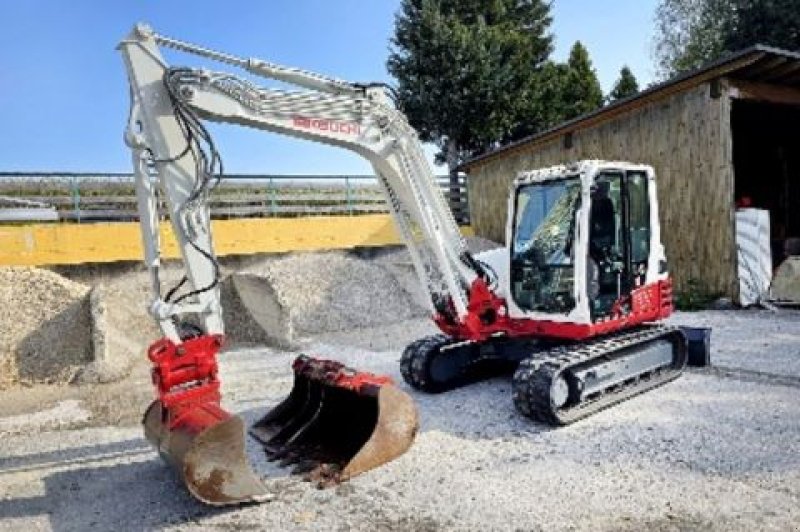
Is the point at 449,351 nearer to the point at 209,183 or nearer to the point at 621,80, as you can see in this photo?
the point at 209,183

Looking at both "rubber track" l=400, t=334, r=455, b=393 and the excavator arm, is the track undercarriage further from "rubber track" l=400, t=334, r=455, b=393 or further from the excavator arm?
the excavator arm

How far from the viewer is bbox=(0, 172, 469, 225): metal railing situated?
13758 mm

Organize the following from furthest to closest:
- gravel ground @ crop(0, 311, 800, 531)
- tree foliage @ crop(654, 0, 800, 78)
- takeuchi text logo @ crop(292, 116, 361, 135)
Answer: tree foliage @ crop(654, 0, 800, 78), takeuchi text logo @ crop(292, 116, 361, 135), gravel ground @ crop(0, 311, 800, 531)

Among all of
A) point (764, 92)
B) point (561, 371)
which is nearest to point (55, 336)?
point (561, 371)

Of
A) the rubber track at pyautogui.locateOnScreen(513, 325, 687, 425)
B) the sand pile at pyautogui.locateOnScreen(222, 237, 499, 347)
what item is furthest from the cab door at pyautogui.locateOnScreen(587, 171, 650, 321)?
the sand pile at pyautogui.locateOnScreen(222, 237, 499, 347)

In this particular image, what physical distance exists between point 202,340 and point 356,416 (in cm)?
154

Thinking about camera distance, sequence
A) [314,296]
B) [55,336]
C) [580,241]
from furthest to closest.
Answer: [314,296]
[55,336]
[580,241]

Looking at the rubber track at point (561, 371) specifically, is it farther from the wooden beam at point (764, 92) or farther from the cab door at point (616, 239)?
the wooden beam at point (764, 92)

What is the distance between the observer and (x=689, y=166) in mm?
12711

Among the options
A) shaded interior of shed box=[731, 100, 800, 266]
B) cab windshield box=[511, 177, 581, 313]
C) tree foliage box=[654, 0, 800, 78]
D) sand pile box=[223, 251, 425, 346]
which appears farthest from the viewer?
tree foliage box=[654, 0, 800, 78]

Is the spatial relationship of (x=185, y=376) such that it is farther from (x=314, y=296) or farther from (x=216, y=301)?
(x=314, y=296)

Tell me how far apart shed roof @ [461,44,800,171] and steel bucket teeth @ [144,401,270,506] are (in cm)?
1068

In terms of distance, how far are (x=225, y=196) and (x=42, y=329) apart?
649 centimetres

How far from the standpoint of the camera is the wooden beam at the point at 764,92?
477 inches
